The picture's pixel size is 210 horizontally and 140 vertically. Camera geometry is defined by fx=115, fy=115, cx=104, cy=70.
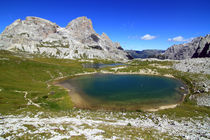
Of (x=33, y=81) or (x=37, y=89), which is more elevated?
(x=33, y=81)

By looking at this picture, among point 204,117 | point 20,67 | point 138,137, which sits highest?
point 20,67

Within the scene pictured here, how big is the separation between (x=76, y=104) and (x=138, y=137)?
129 feet

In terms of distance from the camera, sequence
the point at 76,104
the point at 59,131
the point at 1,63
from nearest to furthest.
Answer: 1. the point at 59,131
2. the point at 76,104
3. the point at 1,63

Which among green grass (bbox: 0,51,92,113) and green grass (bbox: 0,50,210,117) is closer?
green grass (bbox: 0,50,210,117)

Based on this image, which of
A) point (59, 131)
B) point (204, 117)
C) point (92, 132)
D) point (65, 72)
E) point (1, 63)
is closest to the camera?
point (59, 131)

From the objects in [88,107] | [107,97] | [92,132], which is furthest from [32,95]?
[92,132]

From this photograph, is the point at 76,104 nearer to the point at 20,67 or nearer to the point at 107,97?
the point at 107,97

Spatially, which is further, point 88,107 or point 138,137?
point 88,107

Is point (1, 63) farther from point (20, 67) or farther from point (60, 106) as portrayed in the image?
point (60, 106)

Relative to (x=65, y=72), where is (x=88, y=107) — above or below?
below

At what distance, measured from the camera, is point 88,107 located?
51.9 metres

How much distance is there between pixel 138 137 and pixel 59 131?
14476 millimetres

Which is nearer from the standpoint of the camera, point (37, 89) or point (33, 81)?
point (37, 89)

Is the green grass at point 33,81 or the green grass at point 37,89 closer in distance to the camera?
the green grass at point 37,89
